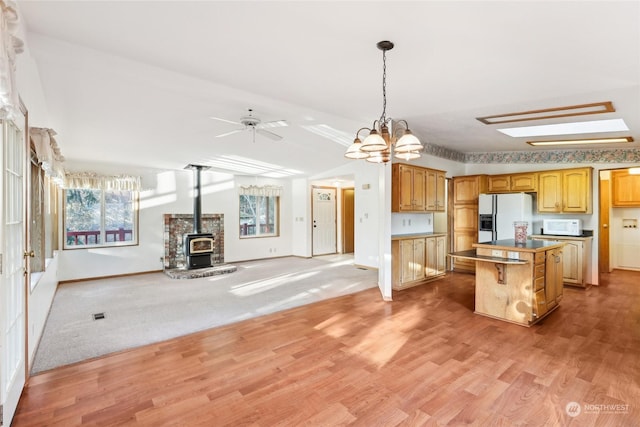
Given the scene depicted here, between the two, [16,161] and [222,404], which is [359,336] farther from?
[16,161]

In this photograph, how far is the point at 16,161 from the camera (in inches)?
87.7

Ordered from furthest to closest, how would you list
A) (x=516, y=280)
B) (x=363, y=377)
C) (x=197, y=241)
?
(x=197, y=241), (x=516, y=280), (x=363, y=377)

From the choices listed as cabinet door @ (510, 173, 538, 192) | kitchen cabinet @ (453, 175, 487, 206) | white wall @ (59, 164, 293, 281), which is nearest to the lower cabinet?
kitchen cabinet @ (453, 175, 487, 206)

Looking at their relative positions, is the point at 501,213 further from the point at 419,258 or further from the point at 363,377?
the point at 363,377

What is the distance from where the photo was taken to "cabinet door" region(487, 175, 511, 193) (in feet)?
20.6

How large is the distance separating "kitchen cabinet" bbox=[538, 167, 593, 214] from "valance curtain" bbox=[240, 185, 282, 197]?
239 inches

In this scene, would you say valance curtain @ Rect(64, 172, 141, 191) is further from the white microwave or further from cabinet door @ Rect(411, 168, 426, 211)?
the white microwave

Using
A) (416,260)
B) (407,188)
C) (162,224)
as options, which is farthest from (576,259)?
(162,224)

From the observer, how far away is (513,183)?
6.20 metres

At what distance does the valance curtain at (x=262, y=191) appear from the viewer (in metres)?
8.30

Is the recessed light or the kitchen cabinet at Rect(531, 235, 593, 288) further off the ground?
the recessed light

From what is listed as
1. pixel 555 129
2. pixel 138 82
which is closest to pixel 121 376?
pixel 138 82

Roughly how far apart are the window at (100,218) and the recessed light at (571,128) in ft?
23.5

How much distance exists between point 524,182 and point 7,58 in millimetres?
7074
